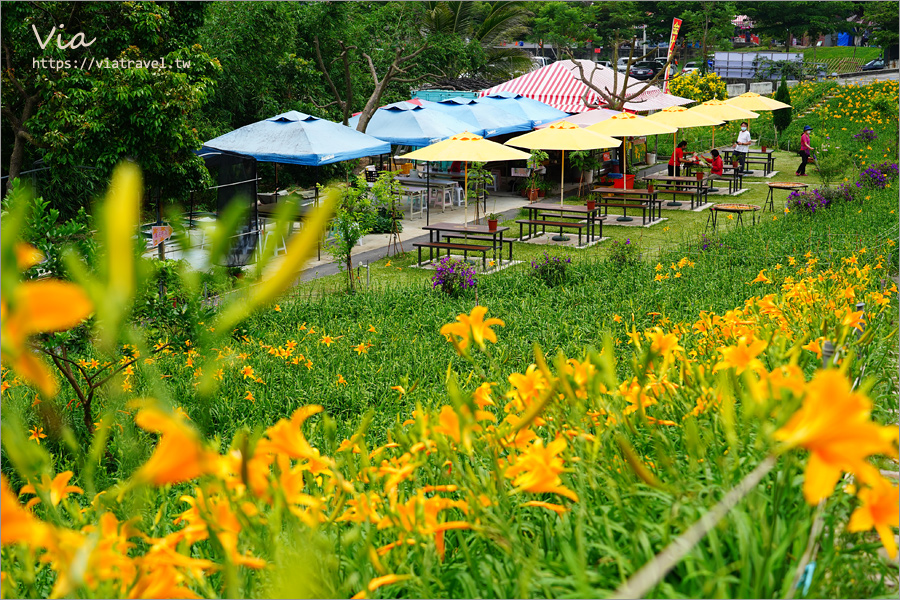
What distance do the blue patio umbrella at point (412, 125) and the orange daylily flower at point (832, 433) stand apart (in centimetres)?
1334

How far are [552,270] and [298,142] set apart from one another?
4931mm

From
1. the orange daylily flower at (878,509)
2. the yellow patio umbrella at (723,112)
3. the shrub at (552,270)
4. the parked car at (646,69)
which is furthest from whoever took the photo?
the parked car at (646,69)

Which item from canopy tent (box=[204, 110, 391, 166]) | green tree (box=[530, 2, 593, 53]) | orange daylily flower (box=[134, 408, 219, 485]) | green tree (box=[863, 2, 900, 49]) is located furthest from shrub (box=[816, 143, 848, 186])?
green tree (box=[863, 2, 900, 49])

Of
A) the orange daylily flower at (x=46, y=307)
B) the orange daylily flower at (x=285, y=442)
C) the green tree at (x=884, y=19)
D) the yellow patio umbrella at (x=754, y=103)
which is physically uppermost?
the green tree at (x=884, y=19)

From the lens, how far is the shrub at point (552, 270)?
8141 millimetres

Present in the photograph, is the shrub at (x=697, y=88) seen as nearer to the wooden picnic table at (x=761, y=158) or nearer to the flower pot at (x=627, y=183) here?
the wooden picnic table at (x=761, y=158)

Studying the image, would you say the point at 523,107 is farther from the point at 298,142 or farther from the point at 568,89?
the point at 298,142

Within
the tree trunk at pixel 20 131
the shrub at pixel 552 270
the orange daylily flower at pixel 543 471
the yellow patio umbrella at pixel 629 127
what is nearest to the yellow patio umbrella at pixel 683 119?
the yellow patio umbrella at pixel 629 127

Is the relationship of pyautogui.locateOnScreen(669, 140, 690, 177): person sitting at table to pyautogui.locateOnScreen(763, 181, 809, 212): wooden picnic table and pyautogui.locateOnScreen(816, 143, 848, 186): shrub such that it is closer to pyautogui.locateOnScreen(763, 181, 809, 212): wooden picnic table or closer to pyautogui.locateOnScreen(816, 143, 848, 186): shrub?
pyautogui.locateOnScreen(763, 181, 809, 212): wooden picnic table

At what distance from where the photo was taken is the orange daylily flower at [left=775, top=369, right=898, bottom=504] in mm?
631

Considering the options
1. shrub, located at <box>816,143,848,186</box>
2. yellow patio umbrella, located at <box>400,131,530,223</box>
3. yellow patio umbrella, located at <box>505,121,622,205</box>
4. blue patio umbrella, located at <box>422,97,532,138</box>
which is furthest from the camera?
blue patio umbrella, located at <box>422,97,532,138</box>

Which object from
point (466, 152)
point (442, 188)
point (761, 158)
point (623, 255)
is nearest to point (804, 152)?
point (761, 158)

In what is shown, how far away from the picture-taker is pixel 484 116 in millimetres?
15781

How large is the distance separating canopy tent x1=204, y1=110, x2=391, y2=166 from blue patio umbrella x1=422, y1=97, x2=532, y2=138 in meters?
3.60
